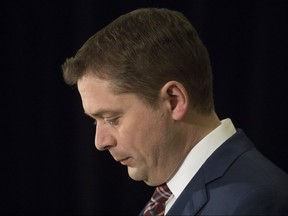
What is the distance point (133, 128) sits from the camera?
42.0 inches

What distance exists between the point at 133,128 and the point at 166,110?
0.08m

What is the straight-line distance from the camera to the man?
1.02m

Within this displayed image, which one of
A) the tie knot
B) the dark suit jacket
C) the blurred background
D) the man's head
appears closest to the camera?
the dark suit jacket

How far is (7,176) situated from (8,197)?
105 millimetres

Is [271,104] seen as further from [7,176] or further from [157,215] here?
[7,176]

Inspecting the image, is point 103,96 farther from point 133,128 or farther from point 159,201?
point 159,201

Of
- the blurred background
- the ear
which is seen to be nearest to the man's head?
the ear

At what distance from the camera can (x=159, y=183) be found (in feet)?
3.77

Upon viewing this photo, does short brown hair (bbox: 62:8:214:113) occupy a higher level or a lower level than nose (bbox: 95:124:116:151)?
higher

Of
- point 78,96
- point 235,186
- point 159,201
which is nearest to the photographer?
point 235,186

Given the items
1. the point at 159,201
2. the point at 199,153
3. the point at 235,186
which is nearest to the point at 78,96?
the point at 159,201

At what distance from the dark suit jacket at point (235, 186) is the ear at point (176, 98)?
0.13m

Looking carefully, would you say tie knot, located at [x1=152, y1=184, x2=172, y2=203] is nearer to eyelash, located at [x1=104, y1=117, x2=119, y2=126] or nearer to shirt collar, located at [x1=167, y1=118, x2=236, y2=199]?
shirt collar, located at [x1=167, y1=118, x2=236, y2=199]

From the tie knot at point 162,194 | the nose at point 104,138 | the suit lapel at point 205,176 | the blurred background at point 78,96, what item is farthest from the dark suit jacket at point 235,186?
the blurred background at point 78,96
